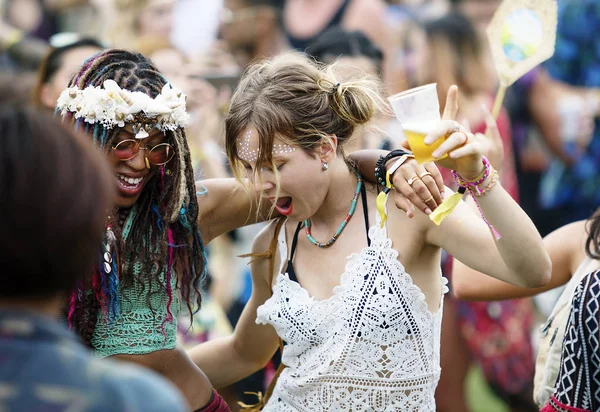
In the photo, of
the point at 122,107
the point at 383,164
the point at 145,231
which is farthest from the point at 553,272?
the point at 122,107

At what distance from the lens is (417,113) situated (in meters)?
1.97

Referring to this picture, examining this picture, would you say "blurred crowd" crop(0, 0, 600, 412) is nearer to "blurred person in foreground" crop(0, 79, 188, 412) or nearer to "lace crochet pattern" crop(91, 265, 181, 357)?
"lace crochet pattern" crop(91, 265, 181, 357)

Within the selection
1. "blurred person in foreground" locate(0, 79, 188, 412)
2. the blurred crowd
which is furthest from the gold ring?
the blurred crowd

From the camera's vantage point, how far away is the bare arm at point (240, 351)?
2.75m

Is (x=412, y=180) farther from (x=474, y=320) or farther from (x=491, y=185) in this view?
(x=474, y=320)

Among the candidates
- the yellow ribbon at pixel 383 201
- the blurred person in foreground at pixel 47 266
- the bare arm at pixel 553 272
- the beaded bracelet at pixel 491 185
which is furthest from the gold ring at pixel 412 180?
the blurred person in foreground at pixel 47 266

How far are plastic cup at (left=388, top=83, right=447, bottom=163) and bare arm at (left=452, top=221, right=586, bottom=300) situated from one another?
809 millimetres

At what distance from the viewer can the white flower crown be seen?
2.27 meters

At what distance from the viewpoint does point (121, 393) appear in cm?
110

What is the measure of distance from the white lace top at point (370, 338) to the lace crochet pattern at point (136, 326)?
0.35 metres

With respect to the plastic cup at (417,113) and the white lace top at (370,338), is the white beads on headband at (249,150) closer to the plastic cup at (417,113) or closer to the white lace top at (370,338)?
the white lace top at (370,338)

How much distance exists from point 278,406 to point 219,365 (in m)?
0.37

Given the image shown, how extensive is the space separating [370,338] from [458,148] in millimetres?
635

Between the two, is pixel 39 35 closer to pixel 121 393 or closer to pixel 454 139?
pixel 454 139
